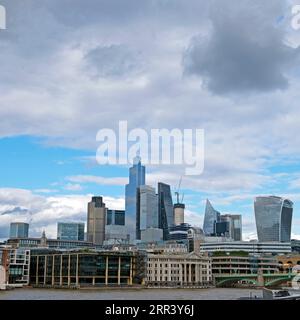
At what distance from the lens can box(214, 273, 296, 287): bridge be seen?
1010 inches

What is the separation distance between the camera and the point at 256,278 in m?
28.3

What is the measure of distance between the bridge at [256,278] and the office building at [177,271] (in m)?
0.71

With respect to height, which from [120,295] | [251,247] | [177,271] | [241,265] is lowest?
[177,271]

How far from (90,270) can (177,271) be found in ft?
16.9

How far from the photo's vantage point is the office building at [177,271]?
27380 mm

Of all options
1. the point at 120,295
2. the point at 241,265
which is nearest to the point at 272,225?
the point at 241,265

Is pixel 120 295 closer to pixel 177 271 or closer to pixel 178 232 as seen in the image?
pixel 177 271

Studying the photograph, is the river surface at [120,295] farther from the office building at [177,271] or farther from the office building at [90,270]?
the office building at [177,271]

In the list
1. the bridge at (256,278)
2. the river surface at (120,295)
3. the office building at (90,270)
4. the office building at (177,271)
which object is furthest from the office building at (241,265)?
the river surface at (120,295)

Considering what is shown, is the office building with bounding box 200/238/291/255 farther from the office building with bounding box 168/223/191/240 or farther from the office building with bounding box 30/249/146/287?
the office building with bounding box 30/249/146/287

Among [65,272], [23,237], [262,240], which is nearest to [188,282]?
[65,272]

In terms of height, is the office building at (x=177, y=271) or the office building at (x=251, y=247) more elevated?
the office building at (x=251, y=247)

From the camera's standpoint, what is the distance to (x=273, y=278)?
27.7 meters
